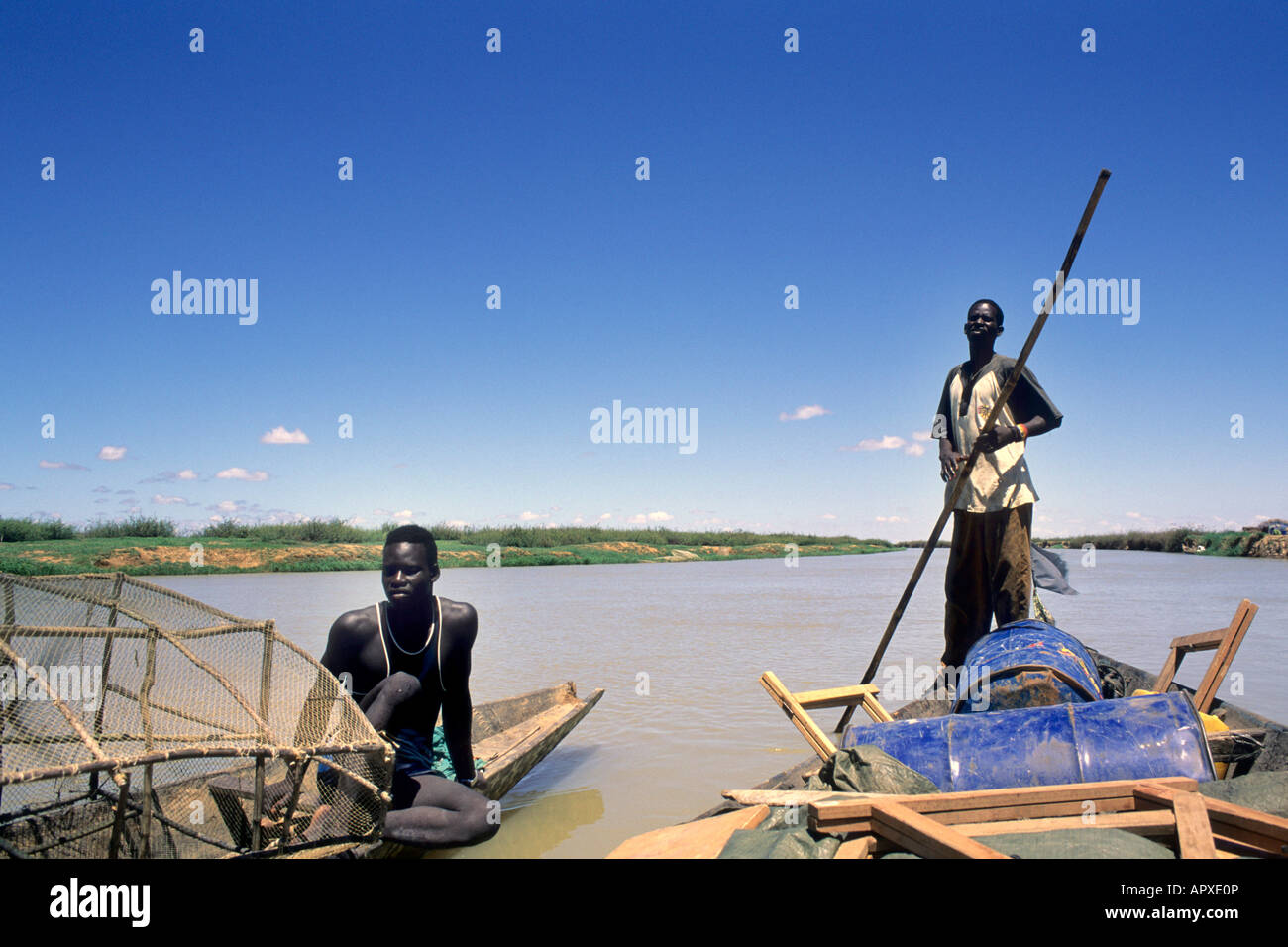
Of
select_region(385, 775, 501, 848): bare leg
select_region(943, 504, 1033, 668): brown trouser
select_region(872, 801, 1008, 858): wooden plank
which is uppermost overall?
select_region(943, 504, 1033, 668): brown trouser

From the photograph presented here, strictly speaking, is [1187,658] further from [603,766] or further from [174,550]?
[174,550]

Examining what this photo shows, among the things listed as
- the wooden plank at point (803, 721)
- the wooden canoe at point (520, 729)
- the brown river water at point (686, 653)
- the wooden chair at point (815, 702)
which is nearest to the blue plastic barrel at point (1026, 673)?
the wooden chair at point (815, 702)

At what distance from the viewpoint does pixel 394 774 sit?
374 cm

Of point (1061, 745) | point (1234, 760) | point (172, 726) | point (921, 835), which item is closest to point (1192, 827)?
point (1061, 745)

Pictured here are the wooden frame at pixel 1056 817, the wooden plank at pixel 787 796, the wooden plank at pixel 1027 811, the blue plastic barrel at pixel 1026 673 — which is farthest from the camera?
the blue plastic barrel at pixel 1026 673

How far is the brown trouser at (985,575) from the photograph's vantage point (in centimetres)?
471

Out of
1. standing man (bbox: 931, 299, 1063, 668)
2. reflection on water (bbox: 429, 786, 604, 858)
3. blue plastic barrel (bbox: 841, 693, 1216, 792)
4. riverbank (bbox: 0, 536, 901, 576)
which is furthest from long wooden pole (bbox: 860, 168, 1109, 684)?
riverbank (bbox: 0, 536, 901, 576)

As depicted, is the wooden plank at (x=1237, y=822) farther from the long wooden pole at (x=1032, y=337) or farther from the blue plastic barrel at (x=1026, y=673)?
the long wooden pole at (x=1032, y=337)

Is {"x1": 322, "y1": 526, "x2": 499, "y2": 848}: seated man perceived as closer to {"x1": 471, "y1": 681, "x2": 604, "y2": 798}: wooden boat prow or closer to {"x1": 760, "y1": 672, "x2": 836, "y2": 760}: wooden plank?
{"x1": 471, "y1": 681, "x2": 604, "y2": 798}: wooden boat prow

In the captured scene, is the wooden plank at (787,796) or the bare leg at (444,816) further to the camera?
the bare leg at (444,816)

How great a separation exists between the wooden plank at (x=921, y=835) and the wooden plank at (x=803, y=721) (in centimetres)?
136

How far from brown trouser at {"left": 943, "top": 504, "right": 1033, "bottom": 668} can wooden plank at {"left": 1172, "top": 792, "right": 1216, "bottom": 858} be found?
2.27 meters

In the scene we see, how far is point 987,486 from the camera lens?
4.75 m

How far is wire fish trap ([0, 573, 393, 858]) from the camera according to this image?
3.16 meters
